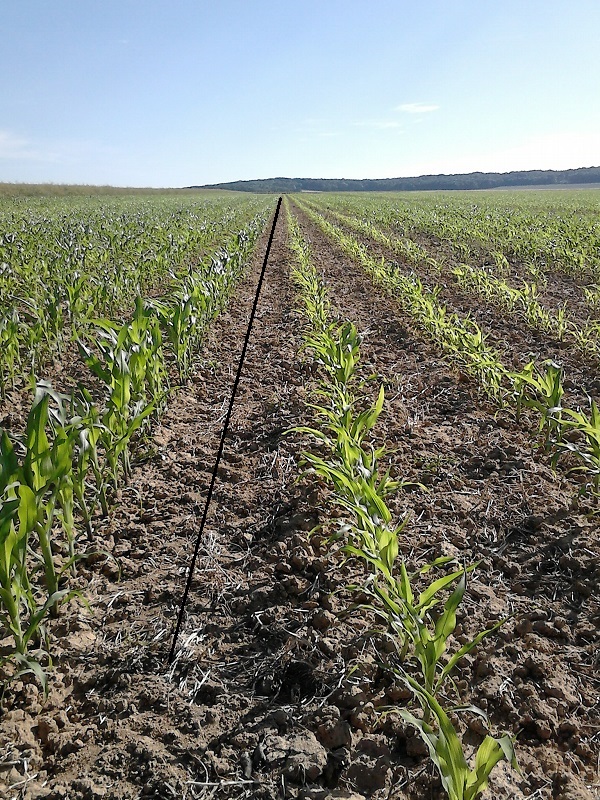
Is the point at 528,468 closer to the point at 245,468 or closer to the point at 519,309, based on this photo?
the point at 245,468

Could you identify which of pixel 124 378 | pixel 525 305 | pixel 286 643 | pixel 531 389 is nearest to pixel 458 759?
pixel 286 643

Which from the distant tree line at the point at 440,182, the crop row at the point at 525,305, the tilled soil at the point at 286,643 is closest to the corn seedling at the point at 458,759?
the tilled soil at the point at 286,643

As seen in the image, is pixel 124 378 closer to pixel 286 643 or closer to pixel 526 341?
pixel 286 643

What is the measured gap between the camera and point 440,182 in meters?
114

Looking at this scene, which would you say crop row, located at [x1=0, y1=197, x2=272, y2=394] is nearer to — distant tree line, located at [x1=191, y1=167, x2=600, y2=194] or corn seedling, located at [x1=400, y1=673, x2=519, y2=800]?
corn seedling, located at [x1=400, y1=673, x2=519, y2=800]

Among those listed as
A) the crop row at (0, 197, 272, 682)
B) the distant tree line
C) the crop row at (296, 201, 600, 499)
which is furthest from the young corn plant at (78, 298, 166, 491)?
the distant tree line

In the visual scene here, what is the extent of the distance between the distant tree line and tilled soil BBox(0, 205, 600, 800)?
109 m

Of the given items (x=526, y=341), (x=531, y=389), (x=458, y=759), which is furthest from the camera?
(x=526, y=341)

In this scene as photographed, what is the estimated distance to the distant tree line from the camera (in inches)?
4183

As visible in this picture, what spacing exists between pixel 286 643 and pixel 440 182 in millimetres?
124417

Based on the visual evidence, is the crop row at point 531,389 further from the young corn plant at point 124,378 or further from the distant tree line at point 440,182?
the distant tree line at point 440,182

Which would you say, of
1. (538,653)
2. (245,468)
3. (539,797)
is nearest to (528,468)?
(538,653)

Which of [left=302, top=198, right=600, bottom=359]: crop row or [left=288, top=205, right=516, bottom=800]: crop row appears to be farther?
[left=302, top=198, right=600, bottom=359]: crop row

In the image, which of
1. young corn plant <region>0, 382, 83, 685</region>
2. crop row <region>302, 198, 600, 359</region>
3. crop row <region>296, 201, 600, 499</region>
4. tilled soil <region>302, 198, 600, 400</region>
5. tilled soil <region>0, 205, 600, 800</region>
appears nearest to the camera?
tilled soil <region>0, 205, 600, 800</region>
